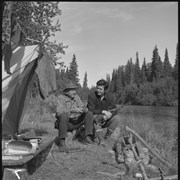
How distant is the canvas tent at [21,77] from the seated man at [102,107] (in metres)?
1.36

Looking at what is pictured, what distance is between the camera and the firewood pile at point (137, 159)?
406cm

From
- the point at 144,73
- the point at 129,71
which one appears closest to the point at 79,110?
the point at 144,73

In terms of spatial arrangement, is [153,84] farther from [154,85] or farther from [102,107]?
[102,107]

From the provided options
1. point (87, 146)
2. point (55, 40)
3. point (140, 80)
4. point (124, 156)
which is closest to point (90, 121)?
point (87, 146)

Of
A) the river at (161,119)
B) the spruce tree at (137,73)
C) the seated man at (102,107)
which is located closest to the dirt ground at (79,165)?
the seated man at (102,107)

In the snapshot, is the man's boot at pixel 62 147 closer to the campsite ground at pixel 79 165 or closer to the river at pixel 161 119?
the campsite ground at pixel 79 165

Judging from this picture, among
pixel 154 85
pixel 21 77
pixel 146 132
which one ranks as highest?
pixel 154 85

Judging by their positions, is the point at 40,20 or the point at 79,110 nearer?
the point at 79,110

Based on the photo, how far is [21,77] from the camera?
470 cm

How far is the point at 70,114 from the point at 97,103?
0.70m

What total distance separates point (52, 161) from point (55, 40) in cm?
715

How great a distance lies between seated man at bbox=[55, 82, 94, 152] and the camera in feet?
17.2

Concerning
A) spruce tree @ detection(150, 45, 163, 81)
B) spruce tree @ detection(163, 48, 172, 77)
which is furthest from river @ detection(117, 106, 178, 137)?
spruce tree @ detection(150, 45, 163, 81)

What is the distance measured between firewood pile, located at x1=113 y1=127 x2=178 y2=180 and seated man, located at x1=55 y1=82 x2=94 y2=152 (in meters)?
0.68
